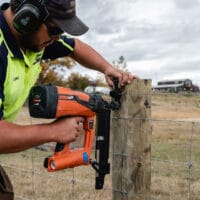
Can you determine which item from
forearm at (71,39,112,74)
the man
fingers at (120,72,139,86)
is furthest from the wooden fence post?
the man

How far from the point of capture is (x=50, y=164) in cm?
302

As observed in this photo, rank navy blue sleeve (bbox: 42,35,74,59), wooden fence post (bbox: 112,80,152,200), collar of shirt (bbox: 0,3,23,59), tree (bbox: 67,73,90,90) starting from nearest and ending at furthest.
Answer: collar of shirt (bbox: 0,3,23,59), navy blue sleeve (bbox: 42,35,74,59), wooden fence post (bbox: 112,80,152,200), tree (bbox: 67,73,90,90)

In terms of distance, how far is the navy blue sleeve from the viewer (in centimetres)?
366

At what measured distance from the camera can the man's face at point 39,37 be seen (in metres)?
2.74

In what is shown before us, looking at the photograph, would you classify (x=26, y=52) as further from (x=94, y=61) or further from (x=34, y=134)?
(x=94, y=61)

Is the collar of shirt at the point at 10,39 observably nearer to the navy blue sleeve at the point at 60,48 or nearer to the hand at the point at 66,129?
the hand at the point at 66,129

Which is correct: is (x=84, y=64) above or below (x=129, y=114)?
above

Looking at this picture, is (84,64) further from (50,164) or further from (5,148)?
(5,148)

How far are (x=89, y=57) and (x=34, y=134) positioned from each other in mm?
1293

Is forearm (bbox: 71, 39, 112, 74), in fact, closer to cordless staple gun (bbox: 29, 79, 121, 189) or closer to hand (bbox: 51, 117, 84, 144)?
cordless staple gun (bbox: 29, 79, 121, 189)

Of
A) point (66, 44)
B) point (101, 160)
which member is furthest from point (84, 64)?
point (101, 160)

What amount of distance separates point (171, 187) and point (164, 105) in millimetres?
15829

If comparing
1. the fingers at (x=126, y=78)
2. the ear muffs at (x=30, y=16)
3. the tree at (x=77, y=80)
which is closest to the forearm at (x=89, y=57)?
the fingers at (x=126, y=78)

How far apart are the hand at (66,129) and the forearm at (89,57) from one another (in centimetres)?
102
